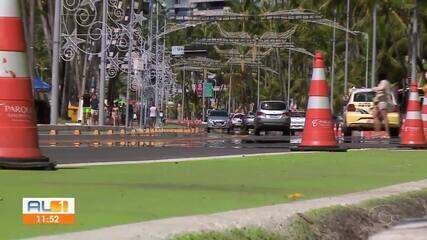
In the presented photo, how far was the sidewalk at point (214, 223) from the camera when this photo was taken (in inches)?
196

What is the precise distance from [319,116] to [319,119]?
55 mm

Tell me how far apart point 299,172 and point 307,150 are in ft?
15.0

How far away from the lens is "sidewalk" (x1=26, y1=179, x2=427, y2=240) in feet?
16.4

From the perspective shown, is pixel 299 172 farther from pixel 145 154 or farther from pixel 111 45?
pixel 111 45

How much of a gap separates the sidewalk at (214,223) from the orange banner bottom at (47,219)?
505 mm

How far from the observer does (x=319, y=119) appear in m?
14.8

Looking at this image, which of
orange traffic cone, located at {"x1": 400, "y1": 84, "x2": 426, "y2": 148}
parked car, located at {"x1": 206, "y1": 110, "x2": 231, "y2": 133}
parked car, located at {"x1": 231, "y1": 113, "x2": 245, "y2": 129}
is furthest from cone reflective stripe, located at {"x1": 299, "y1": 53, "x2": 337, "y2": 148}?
parked car, located at {"x1": 231, "y1": 113, "x2": 245, "y2": 129}

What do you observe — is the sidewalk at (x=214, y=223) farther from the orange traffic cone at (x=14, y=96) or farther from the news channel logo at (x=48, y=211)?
the orange traffic cone at (x=14, y=96)

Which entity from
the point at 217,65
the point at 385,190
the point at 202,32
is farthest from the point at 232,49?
the point at 385,190

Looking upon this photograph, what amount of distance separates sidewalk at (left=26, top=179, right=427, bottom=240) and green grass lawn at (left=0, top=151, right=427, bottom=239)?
327 millimetres

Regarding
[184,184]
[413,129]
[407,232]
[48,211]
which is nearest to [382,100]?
[413,129]

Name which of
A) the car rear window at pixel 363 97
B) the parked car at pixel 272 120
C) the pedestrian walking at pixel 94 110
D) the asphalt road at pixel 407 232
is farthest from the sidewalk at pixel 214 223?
the pedestrian walking at pixel 94 110

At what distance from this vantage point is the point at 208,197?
23.9 feet

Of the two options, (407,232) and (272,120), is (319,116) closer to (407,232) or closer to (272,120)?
(407,232)
